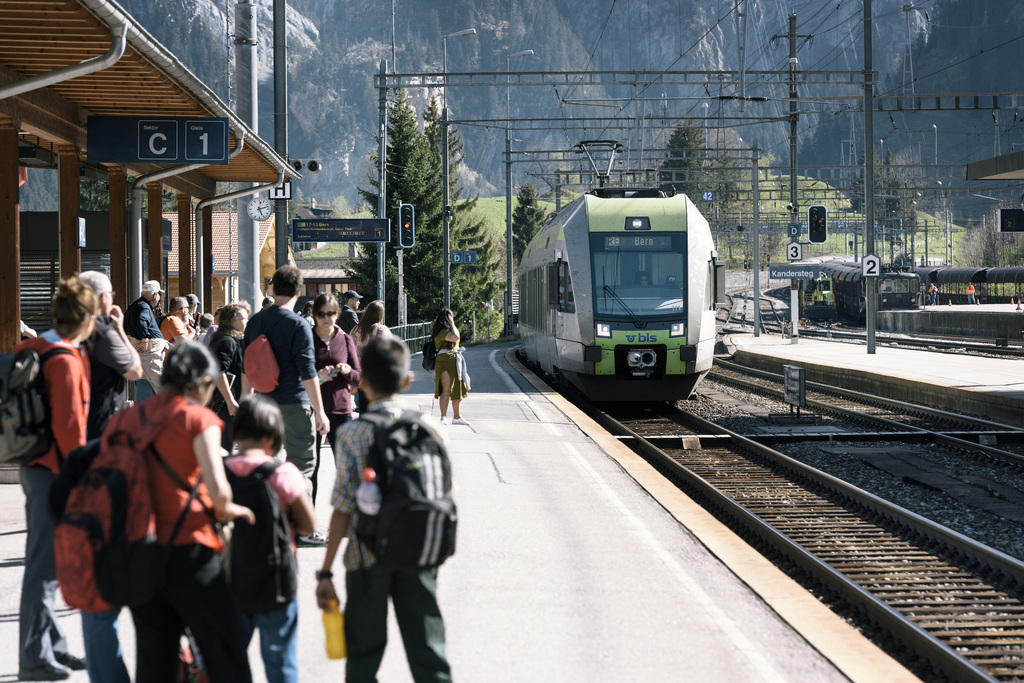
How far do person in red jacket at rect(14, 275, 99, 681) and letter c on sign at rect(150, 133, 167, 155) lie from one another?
6.87m

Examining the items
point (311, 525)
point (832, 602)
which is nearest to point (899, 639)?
point (832, 602)

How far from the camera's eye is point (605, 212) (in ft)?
59.9

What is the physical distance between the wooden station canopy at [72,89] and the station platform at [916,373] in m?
11.7

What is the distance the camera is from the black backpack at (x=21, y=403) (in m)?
4.64

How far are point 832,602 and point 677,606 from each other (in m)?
2.05

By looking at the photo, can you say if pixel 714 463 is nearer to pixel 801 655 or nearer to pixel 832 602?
pixel 832 602

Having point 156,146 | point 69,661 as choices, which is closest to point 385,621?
point 69,661

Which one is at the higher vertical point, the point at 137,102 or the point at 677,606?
the point at 137,102

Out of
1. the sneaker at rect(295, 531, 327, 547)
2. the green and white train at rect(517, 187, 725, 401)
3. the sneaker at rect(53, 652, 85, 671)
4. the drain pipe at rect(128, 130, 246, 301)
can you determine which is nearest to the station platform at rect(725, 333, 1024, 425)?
the green and white train at rect(517, 187, 725, 401)

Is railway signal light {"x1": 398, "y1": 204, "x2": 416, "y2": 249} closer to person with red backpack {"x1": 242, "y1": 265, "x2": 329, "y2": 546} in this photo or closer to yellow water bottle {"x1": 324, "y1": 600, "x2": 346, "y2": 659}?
person with red backpack {"x1": 242, "y1": 265, "x2": 329, "y2": 546}

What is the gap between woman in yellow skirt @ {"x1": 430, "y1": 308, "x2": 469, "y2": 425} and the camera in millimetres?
13961

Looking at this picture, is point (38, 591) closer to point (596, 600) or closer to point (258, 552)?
point (258, 552)

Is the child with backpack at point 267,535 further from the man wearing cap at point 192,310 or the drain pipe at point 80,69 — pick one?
the man wearing cap at point 192,310

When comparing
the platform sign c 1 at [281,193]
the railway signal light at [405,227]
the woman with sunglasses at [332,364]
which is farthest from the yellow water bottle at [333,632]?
the railway signal light at [405,227]
